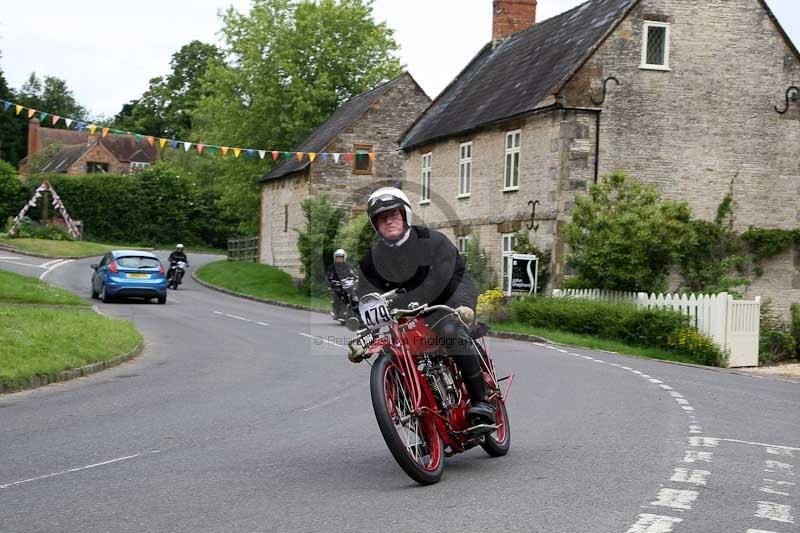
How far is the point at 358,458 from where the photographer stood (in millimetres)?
A: 8422

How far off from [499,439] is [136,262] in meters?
25.9

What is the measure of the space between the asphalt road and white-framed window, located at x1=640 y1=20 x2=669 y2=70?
16718mm

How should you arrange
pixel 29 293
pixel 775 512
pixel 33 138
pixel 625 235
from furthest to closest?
1. pixel 33 138
2. pixel 29 293
3. pixel 625 235
4. pixel 775 512

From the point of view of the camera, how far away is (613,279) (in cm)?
2669

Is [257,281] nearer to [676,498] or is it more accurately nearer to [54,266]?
[54,266]

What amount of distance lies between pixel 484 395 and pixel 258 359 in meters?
10.8

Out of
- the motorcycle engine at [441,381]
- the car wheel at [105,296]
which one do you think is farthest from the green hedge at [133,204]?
the motorcycle engine at [441,381]

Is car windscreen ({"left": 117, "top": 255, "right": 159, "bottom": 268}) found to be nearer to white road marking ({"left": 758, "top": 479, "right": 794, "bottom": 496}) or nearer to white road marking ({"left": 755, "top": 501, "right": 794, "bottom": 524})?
white road marking ({"left": 758, "top": 479, "right": 794, "bottom": 496})

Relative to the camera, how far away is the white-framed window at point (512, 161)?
3291 cm

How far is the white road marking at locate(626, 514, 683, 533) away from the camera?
591cm

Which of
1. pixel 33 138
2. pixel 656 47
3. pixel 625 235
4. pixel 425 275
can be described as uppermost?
pixel 33 138

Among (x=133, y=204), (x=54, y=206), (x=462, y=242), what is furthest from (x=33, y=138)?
(x=462, y=242)

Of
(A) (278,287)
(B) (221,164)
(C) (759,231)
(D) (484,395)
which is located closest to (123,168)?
(B) (221,164)

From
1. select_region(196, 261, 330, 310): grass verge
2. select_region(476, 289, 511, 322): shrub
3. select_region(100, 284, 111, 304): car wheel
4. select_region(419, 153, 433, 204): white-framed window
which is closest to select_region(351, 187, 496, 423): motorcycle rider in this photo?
select_region(476, 289, 511, 322): shrub
